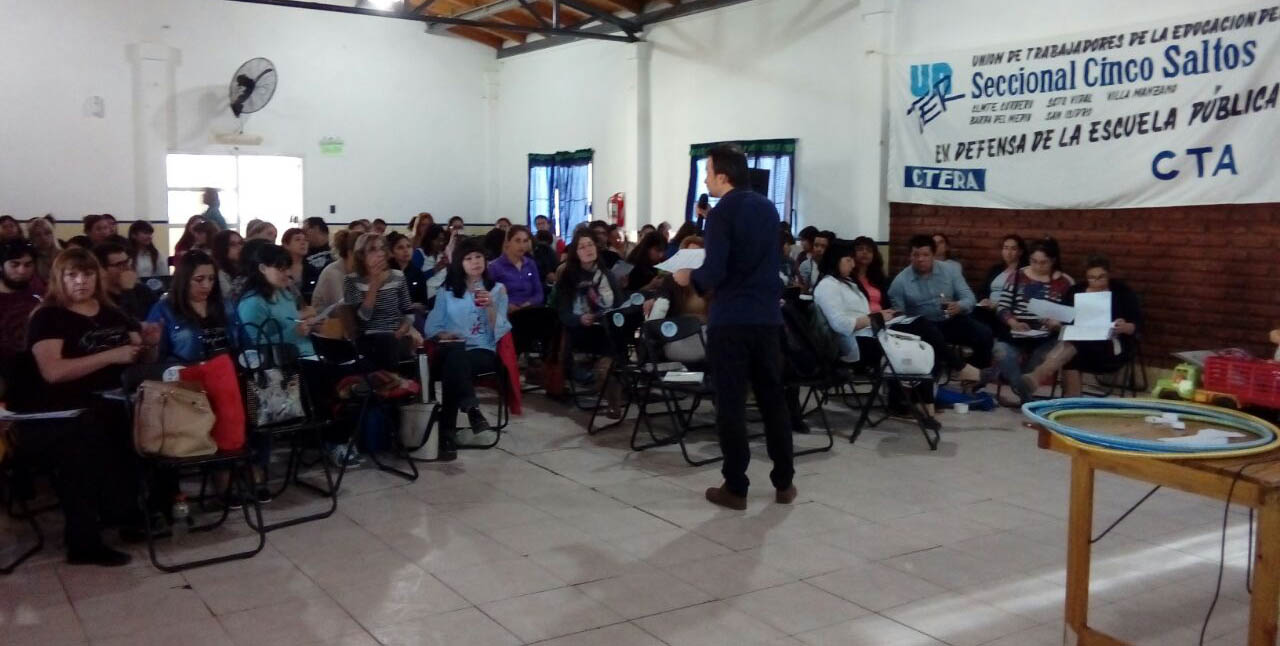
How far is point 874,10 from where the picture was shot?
9086 mm

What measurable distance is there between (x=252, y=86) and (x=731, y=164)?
9.75m

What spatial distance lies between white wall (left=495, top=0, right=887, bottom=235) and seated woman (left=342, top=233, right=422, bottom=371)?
5190 mm

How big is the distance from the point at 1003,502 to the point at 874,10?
5.72 m

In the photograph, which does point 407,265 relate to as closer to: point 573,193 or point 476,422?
point 476,422

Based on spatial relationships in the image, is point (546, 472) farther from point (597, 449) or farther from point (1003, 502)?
point (1003, 502)

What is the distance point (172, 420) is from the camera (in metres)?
3.59

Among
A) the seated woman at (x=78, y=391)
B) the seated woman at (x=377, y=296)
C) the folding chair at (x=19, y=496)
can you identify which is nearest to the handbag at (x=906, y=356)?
the seated woman at (x=377, y=296)

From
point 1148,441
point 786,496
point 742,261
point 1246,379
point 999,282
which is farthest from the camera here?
point 999,282

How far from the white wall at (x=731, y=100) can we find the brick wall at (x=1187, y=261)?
179 cm

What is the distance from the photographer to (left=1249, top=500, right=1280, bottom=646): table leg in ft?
7.70

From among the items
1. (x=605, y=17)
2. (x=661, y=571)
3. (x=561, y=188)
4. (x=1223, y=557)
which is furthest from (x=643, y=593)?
(x=561, y=188)

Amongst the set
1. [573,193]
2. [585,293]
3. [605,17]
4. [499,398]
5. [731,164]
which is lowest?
[499,398]

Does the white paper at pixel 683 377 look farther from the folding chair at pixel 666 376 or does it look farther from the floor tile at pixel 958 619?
the floor tile at pixel 958 619

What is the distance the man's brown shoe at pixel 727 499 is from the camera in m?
4.33
